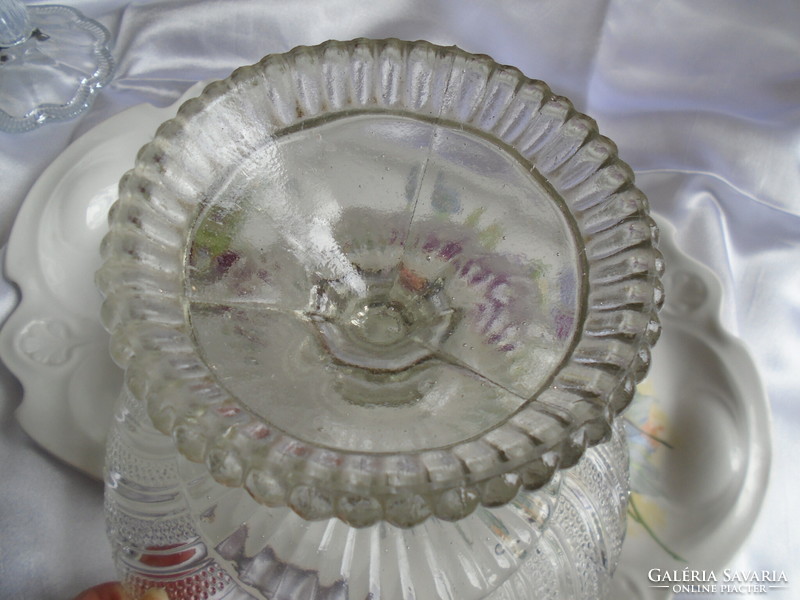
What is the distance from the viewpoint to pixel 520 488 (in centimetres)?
38

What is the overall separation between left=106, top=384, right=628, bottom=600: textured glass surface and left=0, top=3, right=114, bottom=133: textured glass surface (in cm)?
41

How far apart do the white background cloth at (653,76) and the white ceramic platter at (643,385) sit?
0.12 metres

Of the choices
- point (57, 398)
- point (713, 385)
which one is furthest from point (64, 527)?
point (713, 385)

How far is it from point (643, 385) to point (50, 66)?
2.16 ft

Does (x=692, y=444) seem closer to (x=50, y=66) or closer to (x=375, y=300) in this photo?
(x=375, y=300)

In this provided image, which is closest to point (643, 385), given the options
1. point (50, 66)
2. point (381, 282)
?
point (381, 282)

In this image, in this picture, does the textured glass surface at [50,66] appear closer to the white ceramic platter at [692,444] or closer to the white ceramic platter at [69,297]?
the white ceramic platter at [69,297]

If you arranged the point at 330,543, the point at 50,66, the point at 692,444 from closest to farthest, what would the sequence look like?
the point at 330,543 < the point at 692,444 < the point at 50,66

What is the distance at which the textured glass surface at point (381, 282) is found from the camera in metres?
0.39

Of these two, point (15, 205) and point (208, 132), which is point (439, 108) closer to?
point (208, 132)

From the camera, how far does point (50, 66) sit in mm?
855

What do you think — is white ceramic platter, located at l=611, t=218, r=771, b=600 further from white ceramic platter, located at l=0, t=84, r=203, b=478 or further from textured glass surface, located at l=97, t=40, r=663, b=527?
white ceramic platter, located at l=0, t=84, r=203, b=478

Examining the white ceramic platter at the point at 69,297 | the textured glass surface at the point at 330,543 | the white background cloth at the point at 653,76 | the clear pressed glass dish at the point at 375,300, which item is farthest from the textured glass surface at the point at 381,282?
the white background cloth at the point at 653,76

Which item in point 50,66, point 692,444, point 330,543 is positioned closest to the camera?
point 330,543
